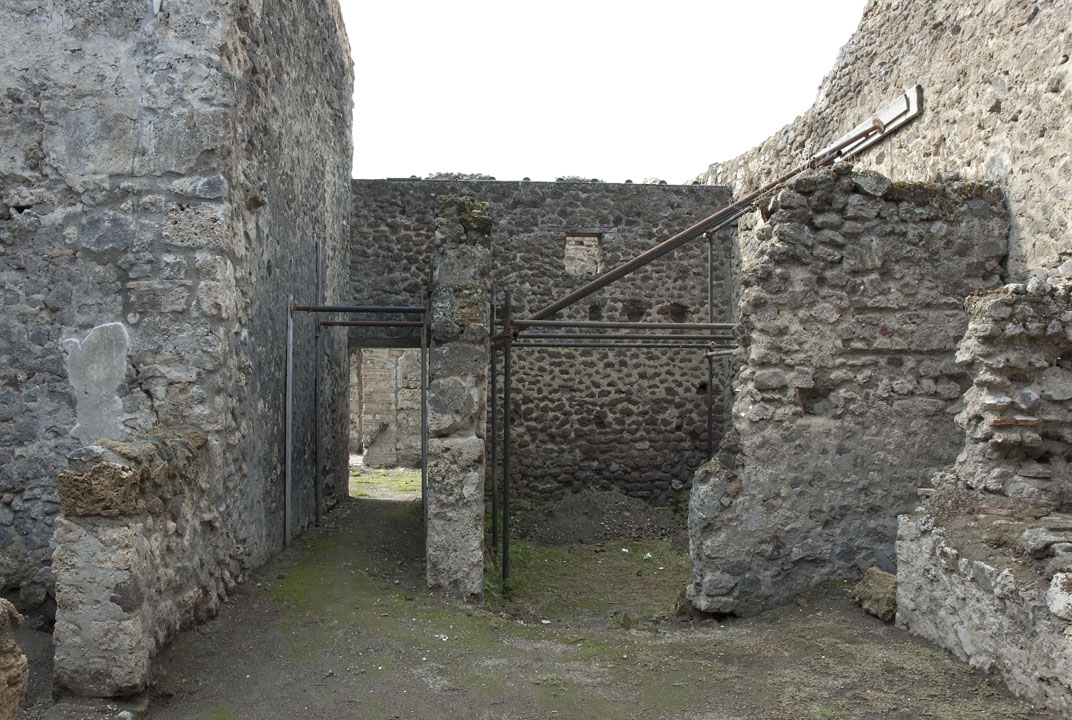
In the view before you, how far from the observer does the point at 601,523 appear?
10016 millimetres

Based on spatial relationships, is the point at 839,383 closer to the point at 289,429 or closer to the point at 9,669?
the point at 289,429

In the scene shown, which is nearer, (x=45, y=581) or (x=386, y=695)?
(x=386, y=695)

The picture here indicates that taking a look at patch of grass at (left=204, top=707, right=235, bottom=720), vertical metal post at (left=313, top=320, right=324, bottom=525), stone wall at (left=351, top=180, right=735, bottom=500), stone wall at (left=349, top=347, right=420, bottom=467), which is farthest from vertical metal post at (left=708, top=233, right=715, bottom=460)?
patch of grass at (left=204, top=707, right=235, bottom=720)

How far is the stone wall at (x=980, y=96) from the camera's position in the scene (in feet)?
16.7

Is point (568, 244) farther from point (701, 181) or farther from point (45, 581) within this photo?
point (45, 581)

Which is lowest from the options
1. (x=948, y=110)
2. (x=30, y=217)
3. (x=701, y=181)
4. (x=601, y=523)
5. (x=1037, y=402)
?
(x=601, y=523)

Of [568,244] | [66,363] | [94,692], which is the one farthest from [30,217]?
[568,244]

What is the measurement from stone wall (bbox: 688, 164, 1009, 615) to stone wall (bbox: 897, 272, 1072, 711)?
75 centimetres

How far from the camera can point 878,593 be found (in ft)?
15.4

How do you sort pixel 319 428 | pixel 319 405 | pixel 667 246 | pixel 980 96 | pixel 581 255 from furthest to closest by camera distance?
pixel 581 255, pixel 319 405, pixel 319 428, pixel 667 246, pixel 980 96

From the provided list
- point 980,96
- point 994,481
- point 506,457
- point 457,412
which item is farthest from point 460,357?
point 980,96

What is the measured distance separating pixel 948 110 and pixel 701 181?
228 inches

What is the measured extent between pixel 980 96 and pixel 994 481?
Result: 10.6 feet

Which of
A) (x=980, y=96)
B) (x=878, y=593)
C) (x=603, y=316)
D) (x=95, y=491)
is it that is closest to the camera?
(x=95, y=491)
